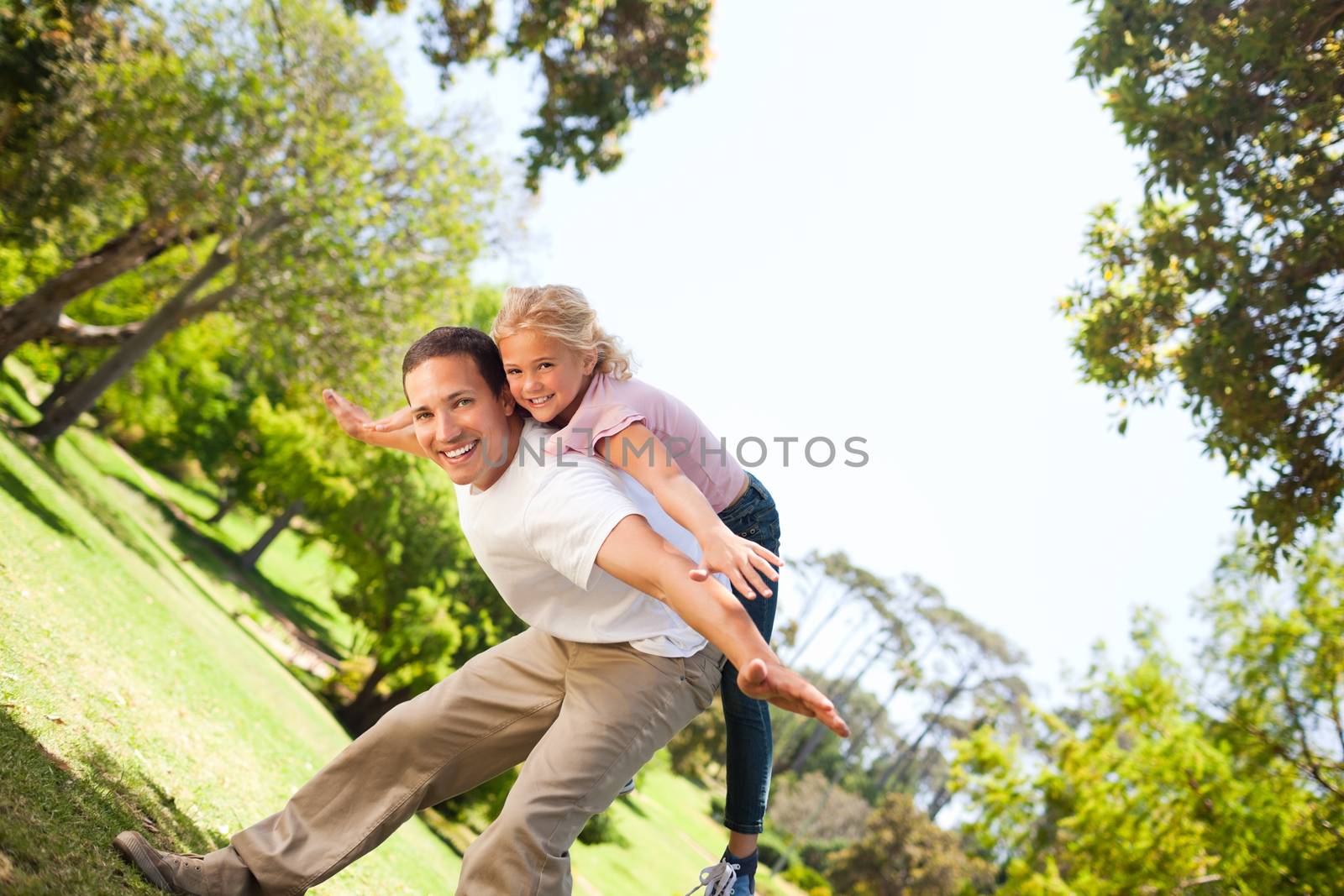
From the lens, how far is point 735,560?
300 cm

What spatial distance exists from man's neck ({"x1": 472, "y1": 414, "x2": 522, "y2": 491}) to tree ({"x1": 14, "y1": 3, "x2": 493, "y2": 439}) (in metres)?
13.9

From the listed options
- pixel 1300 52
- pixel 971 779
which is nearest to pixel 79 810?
pixel 1300 52

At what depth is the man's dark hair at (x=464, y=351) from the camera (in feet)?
12.9

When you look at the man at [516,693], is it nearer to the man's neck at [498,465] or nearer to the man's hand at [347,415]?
the man's neck at [498,465]

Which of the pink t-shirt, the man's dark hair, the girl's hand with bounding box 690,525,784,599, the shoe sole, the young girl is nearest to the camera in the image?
the girl's hand with bounding box 690,525,784,599

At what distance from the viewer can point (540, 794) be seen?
3424 millimetres

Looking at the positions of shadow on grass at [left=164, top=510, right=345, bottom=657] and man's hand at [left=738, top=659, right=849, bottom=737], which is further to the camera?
shadow on grass at [left=164, top=510, right=345, bottom=657]

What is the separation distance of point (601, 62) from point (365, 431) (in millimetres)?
8793

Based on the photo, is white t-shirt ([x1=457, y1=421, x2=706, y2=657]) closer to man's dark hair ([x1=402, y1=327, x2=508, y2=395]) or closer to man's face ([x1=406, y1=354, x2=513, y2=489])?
man's face ([x1=406, y1=354, x2=513, y2=489])

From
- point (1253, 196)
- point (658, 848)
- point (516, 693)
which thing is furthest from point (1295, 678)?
point (658, 848)

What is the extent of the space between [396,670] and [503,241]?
8834mm

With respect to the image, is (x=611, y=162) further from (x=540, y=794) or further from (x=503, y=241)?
(x=540, y=794)

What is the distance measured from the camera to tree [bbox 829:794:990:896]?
3644cm

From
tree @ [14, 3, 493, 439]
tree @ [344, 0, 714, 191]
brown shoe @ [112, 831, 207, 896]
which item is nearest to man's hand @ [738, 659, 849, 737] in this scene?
brown shoe @ [112, 831, 207, 896]
